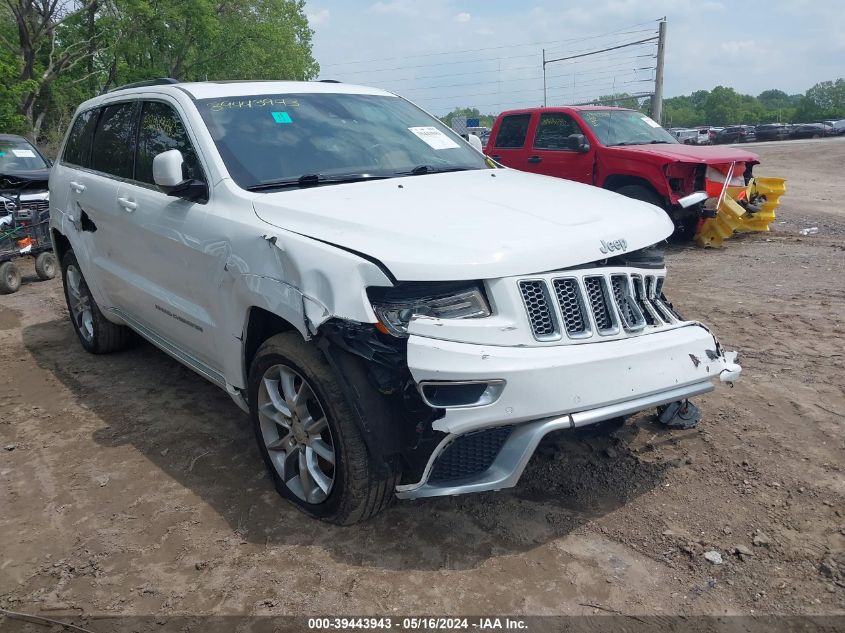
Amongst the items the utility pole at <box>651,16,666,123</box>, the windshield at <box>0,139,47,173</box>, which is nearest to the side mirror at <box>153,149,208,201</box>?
the windshield at <box>0,139,47,173</box>

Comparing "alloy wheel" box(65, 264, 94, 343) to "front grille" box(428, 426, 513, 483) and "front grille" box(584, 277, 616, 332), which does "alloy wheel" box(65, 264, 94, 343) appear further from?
"front grille" box(584, 277, 616, 332)

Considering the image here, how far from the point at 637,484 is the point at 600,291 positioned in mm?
1055

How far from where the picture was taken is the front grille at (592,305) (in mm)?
2674

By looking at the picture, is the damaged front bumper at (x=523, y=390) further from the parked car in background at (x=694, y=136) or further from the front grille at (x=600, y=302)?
the parked car in background at (x=694, y=136)

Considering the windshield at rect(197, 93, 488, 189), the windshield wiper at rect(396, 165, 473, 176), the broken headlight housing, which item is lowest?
the broken headlight housing

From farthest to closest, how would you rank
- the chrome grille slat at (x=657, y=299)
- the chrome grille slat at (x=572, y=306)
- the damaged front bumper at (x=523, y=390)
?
the chrome grille slat at (x=657, y=299) → the chrome grille slat at (x=572, y=306) → the damaged front bumper at (x=523, y=390)

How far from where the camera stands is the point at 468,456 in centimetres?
278

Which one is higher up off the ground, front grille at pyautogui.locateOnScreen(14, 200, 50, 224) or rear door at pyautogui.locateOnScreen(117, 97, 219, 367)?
rear door at pyautogui.locateOnScreen(117, 97, 219, 367)

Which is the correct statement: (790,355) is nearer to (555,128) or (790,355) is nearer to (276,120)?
(276,120)

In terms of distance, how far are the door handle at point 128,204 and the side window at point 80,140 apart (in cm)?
109

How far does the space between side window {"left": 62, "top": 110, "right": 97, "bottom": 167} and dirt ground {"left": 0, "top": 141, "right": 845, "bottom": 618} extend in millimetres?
1797

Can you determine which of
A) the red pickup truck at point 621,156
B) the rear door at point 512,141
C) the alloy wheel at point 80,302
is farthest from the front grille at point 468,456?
the rear door at point 512,141

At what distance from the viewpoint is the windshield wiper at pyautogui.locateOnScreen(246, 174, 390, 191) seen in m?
3.38

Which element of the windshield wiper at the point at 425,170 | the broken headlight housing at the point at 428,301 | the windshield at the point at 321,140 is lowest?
the broken headlight housing at the point at 428,301
